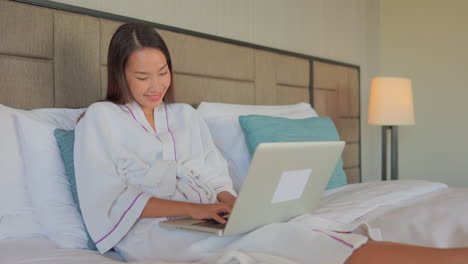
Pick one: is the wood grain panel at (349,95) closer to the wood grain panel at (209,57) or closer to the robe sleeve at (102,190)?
the wood grain panel at (209,57)

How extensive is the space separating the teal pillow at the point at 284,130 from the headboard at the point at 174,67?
0.33 m

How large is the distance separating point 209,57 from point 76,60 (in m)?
0.77

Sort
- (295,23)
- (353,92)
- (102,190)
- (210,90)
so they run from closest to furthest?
1. (102,190)
2. (210,90)
3. (295,23)
4. (353,92)

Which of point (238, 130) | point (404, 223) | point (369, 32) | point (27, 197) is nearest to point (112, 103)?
point (27, 197)

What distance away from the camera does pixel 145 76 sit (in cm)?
170

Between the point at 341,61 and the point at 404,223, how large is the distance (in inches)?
92.5

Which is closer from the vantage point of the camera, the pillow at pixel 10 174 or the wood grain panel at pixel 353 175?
the pillow at pixel 10 174

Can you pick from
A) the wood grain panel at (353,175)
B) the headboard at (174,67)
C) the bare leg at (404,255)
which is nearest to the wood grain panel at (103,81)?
the headboard at (174,67)

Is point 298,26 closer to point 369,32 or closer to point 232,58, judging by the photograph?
point 232,58

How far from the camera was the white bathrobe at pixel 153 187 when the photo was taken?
1222 mm

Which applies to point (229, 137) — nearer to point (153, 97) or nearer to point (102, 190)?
point (153, 97)

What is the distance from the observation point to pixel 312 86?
11.0 feet

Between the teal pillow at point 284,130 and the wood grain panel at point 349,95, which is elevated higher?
the wood grain panel at point 349,95

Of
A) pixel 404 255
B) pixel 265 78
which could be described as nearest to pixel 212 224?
pixel 404 255
